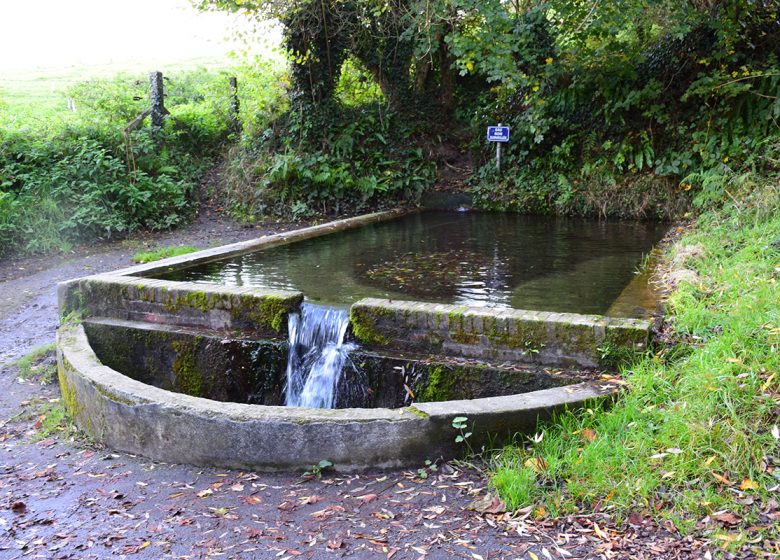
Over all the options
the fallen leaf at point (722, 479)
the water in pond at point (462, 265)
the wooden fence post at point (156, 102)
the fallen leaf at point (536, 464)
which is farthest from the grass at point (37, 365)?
the wooden fence post at point (156, 102)

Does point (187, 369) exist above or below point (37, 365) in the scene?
above

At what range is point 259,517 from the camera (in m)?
3.52

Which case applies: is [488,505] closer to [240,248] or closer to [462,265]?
[462,265]

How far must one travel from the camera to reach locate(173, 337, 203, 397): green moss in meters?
5.50

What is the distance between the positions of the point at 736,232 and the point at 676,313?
237 cm

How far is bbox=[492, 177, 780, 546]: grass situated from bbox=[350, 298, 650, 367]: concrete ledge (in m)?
0.27

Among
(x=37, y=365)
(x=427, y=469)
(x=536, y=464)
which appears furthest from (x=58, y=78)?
(x=536, y=464)

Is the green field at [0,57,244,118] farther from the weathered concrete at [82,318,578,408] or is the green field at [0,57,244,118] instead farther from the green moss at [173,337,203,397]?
the green moss at [173,337,203,397]

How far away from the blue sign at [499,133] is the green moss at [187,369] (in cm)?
914

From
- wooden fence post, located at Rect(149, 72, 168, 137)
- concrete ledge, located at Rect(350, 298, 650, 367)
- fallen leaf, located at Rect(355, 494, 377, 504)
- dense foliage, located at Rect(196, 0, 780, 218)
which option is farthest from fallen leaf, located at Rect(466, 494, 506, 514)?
wooden fence post, located at Rect(149, 72, 168, 137)

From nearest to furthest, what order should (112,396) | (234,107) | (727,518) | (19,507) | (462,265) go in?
(727,518) → (19,507) → (112,396) → (462,265) → (234,107)

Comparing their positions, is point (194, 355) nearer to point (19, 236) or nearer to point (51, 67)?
point (19, 236)

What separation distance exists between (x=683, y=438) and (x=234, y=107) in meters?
14.4

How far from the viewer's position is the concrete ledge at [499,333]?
4.38 meters
